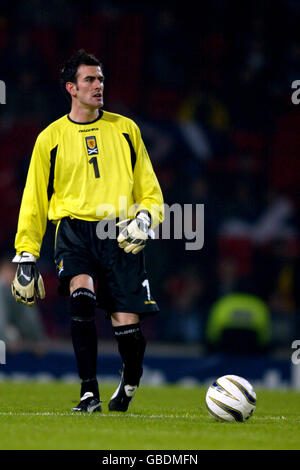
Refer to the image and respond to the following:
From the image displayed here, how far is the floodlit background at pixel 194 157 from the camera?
1210 centimetres

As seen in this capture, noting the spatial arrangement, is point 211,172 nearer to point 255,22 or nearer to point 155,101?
point 155,101

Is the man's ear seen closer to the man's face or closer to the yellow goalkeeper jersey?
the man's face

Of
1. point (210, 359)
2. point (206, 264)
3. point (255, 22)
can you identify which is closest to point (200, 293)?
point (206, 264)

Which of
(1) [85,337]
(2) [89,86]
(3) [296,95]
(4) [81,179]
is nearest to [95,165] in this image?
(4) [81,179]

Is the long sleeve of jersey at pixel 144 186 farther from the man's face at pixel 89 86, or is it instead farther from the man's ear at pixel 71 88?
the man's ear at pixel 71 88

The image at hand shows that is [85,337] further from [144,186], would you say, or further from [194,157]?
[194,157]

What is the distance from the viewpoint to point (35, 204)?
634 centimetres

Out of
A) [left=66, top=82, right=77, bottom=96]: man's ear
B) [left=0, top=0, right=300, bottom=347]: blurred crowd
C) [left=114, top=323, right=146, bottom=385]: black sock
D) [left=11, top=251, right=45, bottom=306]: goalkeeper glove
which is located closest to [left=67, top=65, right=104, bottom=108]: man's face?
[left=66, top=82, right=77, bottom=96]: man's ear

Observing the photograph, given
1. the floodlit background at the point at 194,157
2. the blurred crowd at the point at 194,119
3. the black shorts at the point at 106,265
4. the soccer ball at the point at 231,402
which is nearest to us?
the soccer ball at the point at 231,402

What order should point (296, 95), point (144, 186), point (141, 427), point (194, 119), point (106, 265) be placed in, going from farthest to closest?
point (194, 119)
point (296, 95)
point (144, 186)
point (106, 265)
point (141, 427)

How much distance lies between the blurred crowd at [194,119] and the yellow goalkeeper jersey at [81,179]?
599 centimetres

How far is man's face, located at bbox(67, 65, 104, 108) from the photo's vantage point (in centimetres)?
646

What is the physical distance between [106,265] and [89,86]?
1178 mm

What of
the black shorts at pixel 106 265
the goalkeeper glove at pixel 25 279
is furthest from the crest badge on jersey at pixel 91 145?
the goalkeeper glove at pixel 25 279
